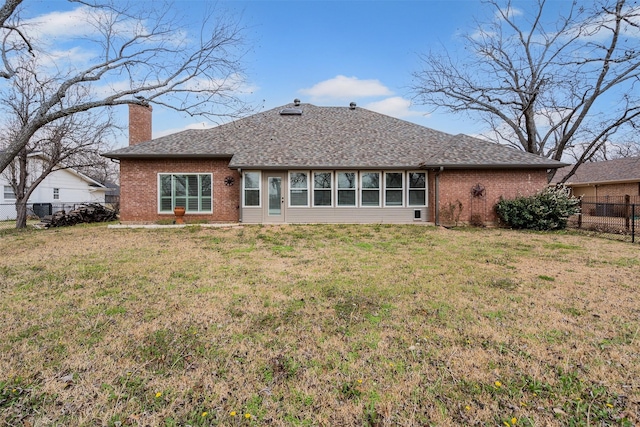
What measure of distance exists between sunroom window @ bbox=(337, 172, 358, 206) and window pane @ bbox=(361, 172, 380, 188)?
40 cm

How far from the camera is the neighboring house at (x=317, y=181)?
13445 millimetres

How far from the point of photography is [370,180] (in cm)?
1404

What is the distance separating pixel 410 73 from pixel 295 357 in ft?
60.2

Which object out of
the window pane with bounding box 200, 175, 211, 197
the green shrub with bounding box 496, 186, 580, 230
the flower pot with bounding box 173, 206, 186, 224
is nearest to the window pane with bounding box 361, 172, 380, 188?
the green shrub with bounding box 496, 186, 580, 230

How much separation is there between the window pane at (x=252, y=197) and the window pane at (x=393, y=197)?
18.9 ft

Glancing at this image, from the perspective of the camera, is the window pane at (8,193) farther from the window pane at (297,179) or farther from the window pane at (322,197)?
the window pane at (322,197)

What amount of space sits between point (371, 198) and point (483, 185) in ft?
15.7

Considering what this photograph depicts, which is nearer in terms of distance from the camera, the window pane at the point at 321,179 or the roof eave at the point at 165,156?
the roof eave at the point at 165,156

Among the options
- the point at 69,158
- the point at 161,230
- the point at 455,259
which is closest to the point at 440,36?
the point at 455,259

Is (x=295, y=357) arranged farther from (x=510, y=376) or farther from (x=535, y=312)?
(x=535, y=312)

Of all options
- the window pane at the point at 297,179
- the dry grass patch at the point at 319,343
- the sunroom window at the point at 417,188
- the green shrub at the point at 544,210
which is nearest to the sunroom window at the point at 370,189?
the sunroom window at the point at 417,188

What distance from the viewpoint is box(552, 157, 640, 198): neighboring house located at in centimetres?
2141

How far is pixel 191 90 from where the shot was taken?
10.7 m

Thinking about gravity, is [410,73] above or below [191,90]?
above
